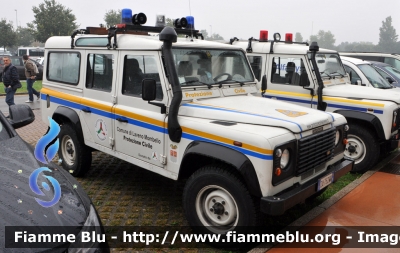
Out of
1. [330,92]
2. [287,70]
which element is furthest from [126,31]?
[330,92]

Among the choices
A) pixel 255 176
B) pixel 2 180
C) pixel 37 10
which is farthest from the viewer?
pixel 37 10

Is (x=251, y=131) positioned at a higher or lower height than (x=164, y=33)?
lower

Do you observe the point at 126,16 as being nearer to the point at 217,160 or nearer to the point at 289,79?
the point at 217,160

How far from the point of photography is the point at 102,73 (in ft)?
17.0

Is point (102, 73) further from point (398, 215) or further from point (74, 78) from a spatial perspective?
point (398, 215)

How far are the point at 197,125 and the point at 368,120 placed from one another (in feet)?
11.6

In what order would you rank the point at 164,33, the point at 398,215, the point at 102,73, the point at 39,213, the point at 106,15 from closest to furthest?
1. the point at 39,213
2. the point at 164,33
3. the point at 398,215
4. the point at 102,73
5. the point at 106,15

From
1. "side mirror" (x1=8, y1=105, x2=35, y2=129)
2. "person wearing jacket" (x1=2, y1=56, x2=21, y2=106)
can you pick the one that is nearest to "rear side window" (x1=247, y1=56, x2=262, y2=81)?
"side mirror" (x1=8, y1=105, x2=35, y2=129)

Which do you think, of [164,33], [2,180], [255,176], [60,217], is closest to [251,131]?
[255,176]

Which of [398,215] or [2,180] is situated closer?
[2,180]

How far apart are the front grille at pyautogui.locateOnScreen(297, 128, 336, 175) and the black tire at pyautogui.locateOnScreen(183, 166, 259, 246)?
67 cm

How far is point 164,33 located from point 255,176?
1.91 meters

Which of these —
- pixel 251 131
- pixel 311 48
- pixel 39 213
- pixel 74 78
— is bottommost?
pixel 39 213

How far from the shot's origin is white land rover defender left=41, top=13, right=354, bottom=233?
11.6 feet
